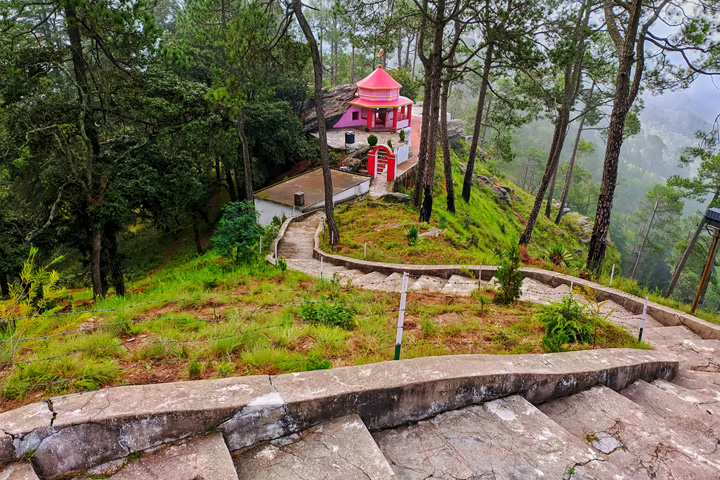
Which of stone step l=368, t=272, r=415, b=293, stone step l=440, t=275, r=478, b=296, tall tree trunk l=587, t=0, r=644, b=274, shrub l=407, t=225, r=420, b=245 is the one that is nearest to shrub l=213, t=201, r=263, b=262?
stone step l=368, t=272, r=415, b=293

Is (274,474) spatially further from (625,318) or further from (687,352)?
(625,318)

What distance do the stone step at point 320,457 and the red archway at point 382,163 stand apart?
20.6 meters

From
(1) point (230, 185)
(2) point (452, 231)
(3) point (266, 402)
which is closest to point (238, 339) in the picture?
(3) point (266, 402)

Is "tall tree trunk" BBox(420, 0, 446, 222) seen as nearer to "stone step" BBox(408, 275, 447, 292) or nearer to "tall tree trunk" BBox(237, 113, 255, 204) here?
"stone step" BBox(408, 275, 447, 292)

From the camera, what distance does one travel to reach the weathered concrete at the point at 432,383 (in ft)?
10.4

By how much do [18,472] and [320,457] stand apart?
5.61 ft

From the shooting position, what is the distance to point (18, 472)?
Result: 2369 mm

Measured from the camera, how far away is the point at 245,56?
40.2 ft

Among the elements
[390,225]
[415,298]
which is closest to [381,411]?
[415,298]

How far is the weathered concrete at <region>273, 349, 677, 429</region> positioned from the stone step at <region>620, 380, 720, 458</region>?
20 cm

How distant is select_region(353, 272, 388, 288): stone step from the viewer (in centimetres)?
979

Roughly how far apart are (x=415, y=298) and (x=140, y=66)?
1087 centimetres

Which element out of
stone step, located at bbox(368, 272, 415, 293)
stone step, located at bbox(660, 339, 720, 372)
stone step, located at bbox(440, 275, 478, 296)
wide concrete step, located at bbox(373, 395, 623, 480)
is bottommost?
stone step, located at bbox(368, 272, 415, 293)

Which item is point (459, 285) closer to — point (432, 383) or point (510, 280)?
point (510, 280)
